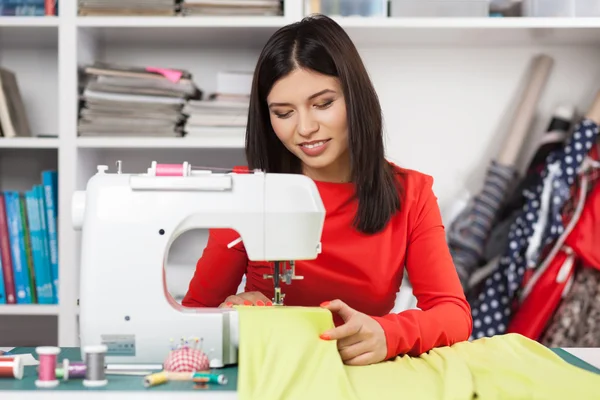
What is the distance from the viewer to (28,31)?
254 centimetres

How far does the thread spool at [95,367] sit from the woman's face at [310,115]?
0.62m

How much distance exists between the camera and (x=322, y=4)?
8.07ft

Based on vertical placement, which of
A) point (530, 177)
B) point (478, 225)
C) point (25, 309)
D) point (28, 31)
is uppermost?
point (28, 31)

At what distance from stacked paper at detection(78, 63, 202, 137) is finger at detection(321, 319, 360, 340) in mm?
1415

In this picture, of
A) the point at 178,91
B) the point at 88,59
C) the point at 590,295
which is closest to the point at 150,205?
the point at 178,91

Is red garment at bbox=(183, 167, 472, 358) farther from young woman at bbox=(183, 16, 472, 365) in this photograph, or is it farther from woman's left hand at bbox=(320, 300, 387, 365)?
woman's left hand at bbox=(320, 300, 387, 365)

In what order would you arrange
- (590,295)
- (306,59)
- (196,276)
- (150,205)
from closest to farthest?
(150,205) → (306,59) → (196,276) → (590,295)

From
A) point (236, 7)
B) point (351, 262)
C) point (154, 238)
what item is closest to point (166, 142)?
point (236, 7)

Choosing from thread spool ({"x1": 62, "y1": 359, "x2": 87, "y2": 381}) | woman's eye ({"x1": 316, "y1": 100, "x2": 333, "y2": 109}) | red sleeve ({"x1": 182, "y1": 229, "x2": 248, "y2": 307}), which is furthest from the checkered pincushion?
woman's eye ({"x1": 316, "y1": 100, "x2": 333, "y2": 109})

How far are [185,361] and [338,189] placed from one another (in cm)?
68

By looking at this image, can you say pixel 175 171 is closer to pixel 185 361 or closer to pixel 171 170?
pixel 171 170

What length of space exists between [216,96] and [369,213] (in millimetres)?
1020

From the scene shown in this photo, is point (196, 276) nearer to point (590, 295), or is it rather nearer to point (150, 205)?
point (150, 205)

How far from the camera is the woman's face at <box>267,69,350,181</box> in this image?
4.92 ft
